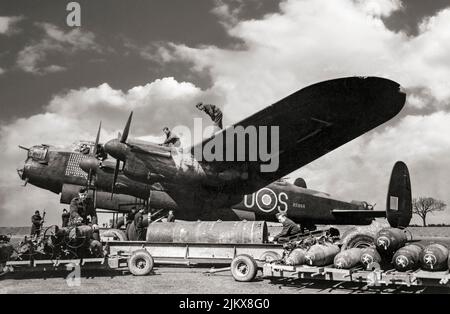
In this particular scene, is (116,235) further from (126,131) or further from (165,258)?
(126,131)

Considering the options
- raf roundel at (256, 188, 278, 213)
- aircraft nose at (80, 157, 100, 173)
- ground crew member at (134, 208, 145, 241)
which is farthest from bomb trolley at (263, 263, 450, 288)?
aircraft nose at (80, 157, 100, 173)

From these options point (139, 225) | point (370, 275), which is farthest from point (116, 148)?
point (370, 275)

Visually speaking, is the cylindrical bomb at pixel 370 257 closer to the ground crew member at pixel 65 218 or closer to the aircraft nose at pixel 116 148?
the aircraft nose at pixel 116 148

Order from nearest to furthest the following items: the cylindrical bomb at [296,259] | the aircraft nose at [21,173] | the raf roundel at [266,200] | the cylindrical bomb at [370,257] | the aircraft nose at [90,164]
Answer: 1. the cylindrical bomb at [370,257]
2. the cylindrical bomb at [296,259]
3. the aircraft nose at [90,164]
4. the raf roundel at [266,200]
5. the aircraft nose at [21,173]

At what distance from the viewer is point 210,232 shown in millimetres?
11578

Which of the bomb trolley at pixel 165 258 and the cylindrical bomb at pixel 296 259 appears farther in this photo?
the bomb trolley at pixel 165 258

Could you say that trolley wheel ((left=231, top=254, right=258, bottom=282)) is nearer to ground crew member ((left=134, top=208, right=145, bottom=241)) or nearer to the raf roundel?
ground crew member ((left=134, top=208, right=145, bottom=241))

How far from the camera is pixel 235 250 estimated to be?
36.3 ft

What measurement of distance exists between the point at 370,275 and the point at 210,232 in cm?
509

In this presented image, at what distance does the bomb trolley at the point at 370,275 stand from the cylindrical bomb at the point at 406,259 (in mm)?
133

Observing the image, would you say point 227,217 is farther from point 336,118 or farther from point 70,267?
point 70,267

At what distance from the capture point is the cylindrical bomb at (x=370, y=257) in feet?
26.8

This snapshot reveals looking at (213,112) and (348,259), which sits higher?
(213,112)

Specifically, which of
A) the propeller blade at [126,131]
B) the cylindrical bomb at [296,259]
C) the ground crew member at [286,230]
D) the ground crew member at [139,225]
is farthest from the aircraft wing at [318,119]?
the cylindrical bomb at [296,259]
